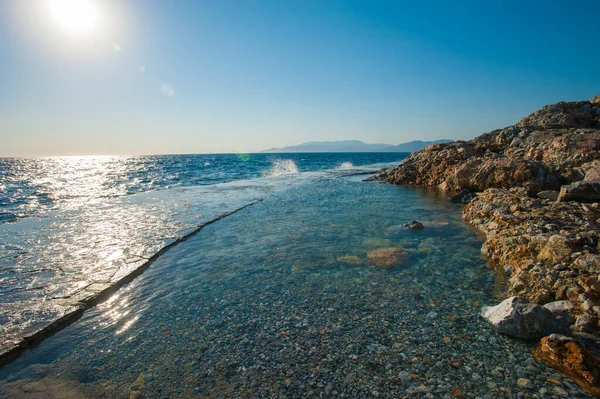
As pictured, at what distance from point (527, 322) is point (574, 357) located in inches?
31.0

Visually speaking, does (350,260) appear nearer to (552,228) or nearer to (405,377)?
(405,377)

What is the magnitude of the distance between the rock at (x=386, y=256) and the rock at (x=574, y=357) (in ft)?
13.2

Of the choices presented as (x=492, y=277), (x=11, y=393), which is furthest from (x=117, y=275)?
(x=492, y=277)

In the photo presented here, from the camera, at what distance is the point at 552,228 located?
7945mm

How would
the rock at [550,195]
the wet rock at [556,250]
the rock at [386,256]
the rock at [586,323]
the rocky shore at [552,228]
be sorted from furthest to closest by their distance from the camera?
the rock at [550,195]
the rock at [386,256]
the wet rock at [556,250]
the rock at [586,323]
the rocky shore at [552,228]

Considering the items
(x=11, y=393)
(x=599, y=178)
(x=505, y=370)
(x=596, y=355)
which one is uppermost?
(x=599, y=178)

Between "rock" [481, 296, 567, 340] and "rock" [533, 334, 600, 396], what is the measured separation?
24 centimetres

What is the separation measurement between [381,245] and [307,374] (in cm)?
653

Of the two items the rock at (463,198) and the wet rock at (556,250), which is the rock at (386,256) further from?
the rock at (463,198)

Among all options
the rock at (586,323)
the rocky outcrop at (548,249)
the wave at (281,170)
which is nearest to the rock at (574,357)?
the rock at (586,323)

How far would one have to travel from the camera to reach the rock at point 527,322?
15.6 feet

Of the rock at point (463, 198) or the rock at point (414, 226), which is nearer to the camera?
the rock at point (414, 226)

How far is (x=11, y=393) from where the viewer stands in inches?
162

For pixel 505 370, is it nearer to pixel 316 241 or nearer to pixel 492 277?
pixel 492 277
